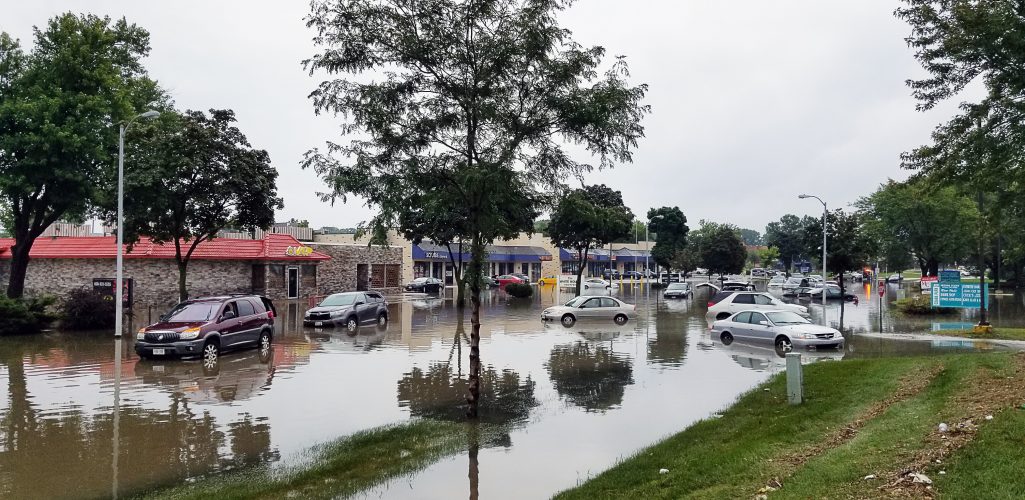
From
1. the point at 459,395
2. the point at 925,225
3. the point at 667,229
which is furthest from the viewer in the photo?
the point at 667,229

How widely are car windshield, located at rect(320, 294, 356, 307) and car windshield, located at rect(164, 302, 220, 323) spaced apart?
28.0 ft

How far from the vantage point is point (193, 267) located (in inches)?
1500

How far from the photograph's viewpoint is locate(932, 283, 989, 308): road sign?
28891 millimetres

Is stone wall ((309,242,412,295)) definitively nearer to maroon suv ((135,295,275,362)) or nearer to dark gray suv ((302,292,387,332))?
dark gray suv ((302,292,387,332))

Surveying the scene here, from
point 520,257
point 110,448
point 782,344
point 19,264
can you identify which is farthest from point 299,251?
point 520,257

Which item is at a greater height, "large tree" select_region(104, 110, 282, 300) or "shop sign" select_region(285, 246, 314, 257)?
"large tree" select_region(104, 110, 282, 300)

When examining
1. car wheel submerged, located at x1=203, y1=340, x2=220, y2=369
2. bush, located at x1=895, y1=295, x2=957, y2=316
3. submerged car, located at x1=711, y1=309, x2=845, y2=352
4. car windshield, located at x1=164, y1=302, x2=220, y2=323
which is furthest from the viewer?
bush, located at x1=895, y1=295, x2=957, y2=316

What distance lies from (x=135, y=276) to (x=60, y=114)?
12991 mm

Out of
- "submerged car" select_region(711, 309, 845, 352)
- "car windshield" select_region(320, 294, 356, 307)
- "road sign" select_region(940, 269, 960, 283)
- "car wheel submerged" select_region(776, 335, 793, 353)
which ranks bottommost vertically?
"car wheel submerged" select_region(776, 335, 793, 353)

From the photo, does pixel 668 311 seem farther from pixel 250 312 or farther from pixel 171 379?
pixel 171 379

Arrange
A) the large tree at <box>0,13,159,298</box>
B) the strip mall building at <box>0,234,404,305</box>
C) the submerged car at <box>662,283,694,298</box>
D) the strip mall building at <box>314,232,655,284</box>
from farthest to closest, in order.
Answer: the strip mall building at <box>314,232,655,284</box>
the submerged car at <box>662,283,694,298</box>
the strip mall building at <box>0,234,404,305</box>
the large tree at <box>0,13,159,298</box>

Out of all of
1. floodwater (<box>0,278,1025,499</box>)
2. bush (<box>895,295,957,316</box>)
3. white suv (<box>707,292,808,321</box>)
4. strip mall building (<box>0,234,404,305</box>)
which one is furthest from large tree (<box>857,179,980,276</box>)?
strip mall building (<box>0,234,404,305</box>)

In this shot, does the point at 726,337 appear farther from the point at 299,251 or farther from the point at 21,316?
the point at 299,251

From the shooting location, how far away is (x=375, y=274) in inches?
2124
